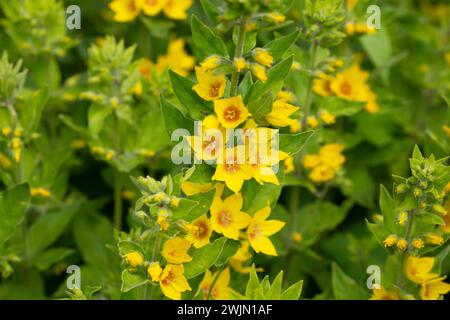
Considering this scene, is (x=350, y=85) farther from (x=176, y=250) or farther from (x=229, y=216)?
(x=176, y=250)

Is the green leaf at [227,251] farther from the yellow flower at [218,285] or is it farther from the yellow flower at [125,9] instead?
the yellow flower at [125,9]

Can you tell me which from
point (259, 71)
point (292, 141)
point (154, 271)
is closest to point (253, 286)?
point (154, 271)

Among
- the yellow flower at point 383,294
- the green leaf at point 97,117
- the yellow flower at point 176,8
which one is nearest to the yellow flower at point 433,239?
the yellow flower at point 383,294

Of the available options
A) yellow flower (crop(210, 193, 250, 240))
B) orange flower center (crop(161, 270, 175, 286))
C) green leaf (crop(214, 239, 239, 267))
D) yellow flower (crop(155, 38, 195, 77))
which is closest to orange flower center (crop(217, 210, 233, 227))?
yellow flower (crop(210, 193, 250, 240))

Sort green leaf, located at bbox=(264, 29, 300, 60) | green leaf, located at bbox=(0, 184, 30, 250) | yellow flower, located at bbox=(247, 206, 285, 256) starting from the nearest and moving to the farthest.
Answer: green leaf, located at bbox=(264, 29, 300, 60)
yellow flower, located at bbox=(247, 206, 285, 256)
green leaf, located at bbox=(0, 184, 30, 250)

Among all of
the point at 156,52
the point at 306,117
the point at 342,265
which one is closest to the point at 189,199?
the point at 306,117

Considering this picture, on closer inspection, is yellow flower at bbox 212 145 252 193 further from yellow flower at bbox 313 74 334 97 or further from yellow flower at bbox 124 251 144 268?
yellow flower at bbox 313 74 334 97
